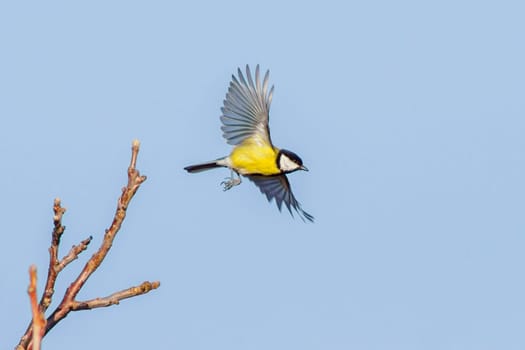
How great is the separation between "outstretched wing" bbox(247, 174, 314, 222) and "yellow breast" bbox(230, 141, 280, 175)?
201mm

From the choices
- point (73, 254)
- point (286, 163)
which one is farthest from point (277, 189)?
point (73, 254)

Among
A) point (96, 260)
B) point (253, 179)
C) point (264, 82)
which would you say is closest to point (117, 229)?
point (96, 260)

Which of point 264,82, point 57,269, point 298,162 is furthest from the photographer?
point 298,162

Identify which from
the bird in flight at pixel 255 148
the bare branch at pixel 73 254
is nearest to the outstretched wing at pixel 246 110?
the bird in flight at pixel 255 148

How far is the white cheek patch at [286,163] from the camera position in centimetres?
1128

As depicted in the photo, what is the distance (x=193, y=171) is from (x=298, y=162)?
1218 mm

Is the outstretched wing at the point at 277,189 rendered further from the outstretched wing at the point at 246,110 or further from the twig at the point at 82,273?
the twig at the point at 82,273

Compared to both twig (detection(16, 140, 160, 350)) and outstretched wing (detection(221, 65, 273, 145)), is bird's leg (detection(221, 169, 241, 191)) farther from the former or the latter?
twig (detection(16, 140, 160, 350))

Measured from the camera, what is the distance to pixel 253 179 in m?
11.6

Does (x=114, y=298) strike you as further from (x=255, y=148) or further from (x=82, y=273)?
(x=255, y=148)

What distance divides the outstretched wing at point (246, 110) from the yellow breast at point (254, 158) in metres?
0.08

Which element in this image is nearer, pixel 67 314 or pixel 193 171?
pixel 67 314

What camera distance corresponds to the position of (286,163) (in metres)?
11.3

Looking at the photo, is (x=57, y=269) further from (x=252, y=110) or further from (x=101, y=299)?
(x=252, y=110)
